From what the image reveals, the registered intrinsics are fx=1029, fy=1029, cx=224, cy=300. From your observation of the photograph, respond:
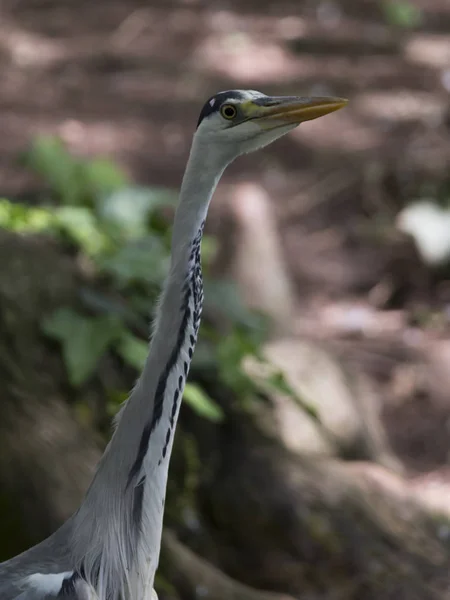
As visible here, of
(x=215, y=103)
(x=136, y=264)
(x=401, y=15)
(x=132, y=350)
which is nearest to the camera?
(x=215, y=103)

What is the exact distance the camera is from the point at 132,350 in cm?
439

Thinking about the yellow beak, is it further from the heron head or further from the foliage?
the foliage

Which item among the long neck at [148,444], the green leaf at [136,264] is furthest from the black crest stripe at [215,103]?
the green leaf at [136,264]

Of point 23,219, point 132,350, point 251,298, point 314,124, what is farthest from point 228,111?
point 314,124

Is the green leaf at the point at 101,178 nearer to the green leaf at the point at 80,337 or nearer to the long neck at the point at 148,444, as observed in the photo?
the green leaf at the point at 80,337

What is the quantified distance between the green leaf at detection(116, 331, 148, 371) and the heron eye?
180 cm

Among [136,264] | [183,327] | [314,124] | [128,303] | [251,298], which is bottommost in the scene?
[183,327]

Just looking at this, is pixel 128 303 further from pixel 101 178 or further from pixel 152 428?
pixel 152 428

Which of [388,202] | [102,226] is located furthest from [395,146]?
[102,226]

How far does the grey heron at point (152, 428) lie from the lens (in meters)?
2.66

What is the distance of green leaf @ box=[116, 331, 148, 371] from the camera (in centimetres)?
434

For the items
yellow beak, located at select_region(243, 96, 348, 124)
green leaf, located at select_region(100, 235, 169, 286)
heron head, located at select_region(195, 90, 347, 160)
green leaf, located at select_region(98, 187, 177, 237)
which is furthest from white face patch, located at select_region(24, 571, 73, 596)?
green leaf, located at select_region(98, 187, 177, 237)

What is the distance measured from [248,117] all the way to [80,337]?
1.79m

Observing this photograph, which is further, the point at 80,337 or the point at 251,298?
the point at 251,298
